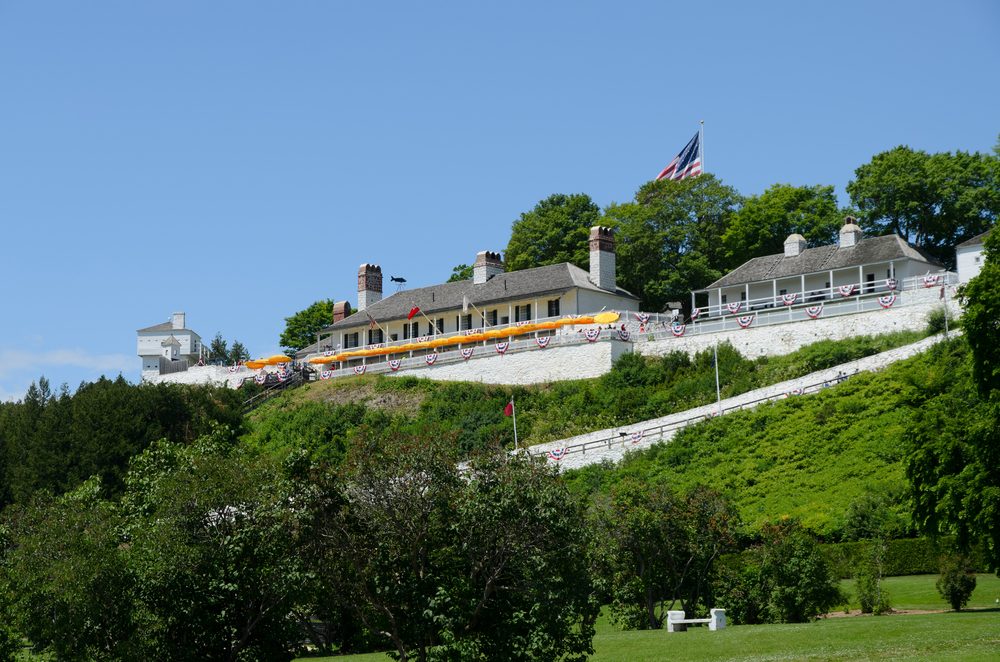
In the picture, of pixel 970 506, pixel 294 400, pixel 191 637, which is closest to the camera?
pixel 191 637

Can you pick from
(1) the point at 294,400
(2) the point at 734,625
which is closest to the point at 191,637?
(2) the point at 734,625

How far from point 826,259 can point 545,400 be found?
47.8 feet

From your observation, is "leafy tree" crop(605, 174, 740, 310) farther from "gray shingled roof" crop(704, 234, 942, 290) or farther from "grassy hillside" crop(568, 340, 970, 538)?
"grassy hillside" crop(568, 340, 970, 538)

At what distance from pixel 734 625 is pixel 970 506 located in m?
6.37

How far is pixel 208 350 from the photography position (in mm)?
96750

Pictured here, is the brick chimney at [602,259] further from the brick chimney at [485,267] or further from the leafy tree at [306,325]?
the leafy tree at [306,325]

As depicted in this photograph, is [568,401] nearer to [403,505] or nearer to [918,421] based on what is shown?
[918,421]

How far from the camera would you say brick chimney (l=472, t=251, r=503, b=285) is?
72.3m

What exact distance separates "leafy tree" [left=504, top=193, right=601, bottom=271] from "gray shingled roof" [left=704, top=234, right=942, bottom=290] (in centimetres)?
1594

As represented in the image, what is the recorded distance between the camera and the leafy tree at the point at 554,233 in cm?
7900

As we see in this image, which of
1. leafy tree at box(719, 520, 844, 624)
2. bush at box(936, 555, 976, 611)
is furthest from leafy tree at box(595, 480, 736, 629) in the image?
bush at box(936, 555, 976, 611)

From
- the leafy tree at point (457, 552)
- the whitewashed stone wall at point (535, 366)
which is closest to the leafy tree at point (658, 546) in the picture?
the leafy tree at point (457, 552)

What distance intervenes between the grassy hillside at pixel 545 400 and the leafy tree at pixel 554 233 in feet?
60.2

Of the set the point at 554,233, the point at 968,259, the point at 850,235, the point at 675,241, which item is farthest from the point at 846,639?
the point at 554,233
